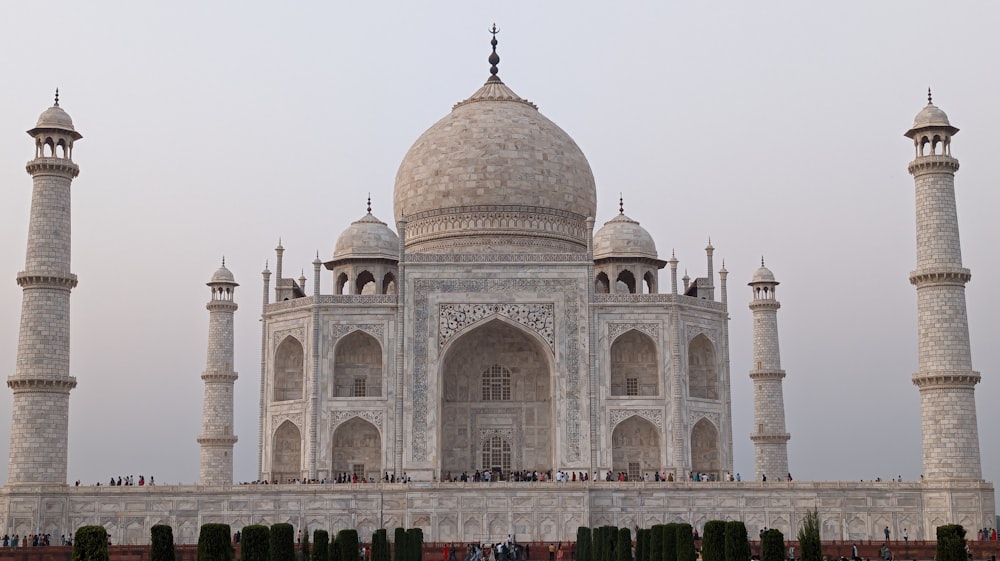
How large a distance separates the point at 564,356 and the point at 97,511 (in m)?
9.63

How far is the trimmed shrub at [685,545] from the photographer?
48.7 feet

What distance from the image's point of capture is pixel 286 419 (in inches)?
1072

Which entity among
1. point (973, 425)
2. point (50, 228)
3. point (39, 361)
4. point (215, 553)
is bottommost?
point (215, 553)

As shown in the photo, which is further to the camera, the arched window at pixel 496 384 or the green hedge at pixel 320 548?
the arched window at pixel 496 384

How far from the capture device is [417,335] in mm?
26703

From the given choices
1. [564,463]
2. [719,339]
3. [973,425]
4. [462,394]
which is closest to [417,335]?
[462,394]

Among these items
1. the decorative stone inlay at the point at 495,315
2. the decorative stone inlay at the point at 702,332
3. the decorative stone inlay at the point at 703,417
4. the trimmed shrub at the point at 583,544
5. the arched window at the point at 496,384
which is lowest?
the trimmed shrub at the point at 583,544

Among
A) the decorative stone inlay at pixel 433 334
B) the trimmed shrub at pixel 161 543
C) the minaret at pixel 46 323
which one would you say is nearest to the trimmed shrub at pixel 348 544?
the trimmed shrub at pixel 161 543

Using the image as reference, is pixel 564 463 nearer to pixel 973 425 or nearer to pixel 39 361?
pixel 973 425

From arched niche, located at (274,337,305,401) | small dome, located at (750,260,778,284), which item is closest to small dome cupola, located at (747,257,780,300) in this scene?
small dome, located at (750,260,778,284)

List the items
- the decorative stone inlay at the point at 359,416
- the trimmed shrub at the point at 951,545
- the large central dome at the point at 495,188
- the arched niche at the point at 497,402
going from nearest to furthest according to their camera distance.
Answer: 1. the trimmed shrub at the point at 951,545
2. the decorative stone inlay at the point at 359,416
3. the arched niche at the point at 497,402
4. the large central dome at the point at 495,188

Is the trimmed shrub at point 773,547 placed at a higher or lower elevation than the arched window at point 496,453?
lower

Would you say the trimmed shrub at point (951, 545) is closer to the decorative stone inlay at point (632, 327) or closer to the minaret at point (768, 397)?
the decorative stone inlay at point (632, 327)

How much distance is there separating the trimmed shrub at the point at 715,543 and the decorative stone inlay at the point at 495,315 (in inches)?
486
